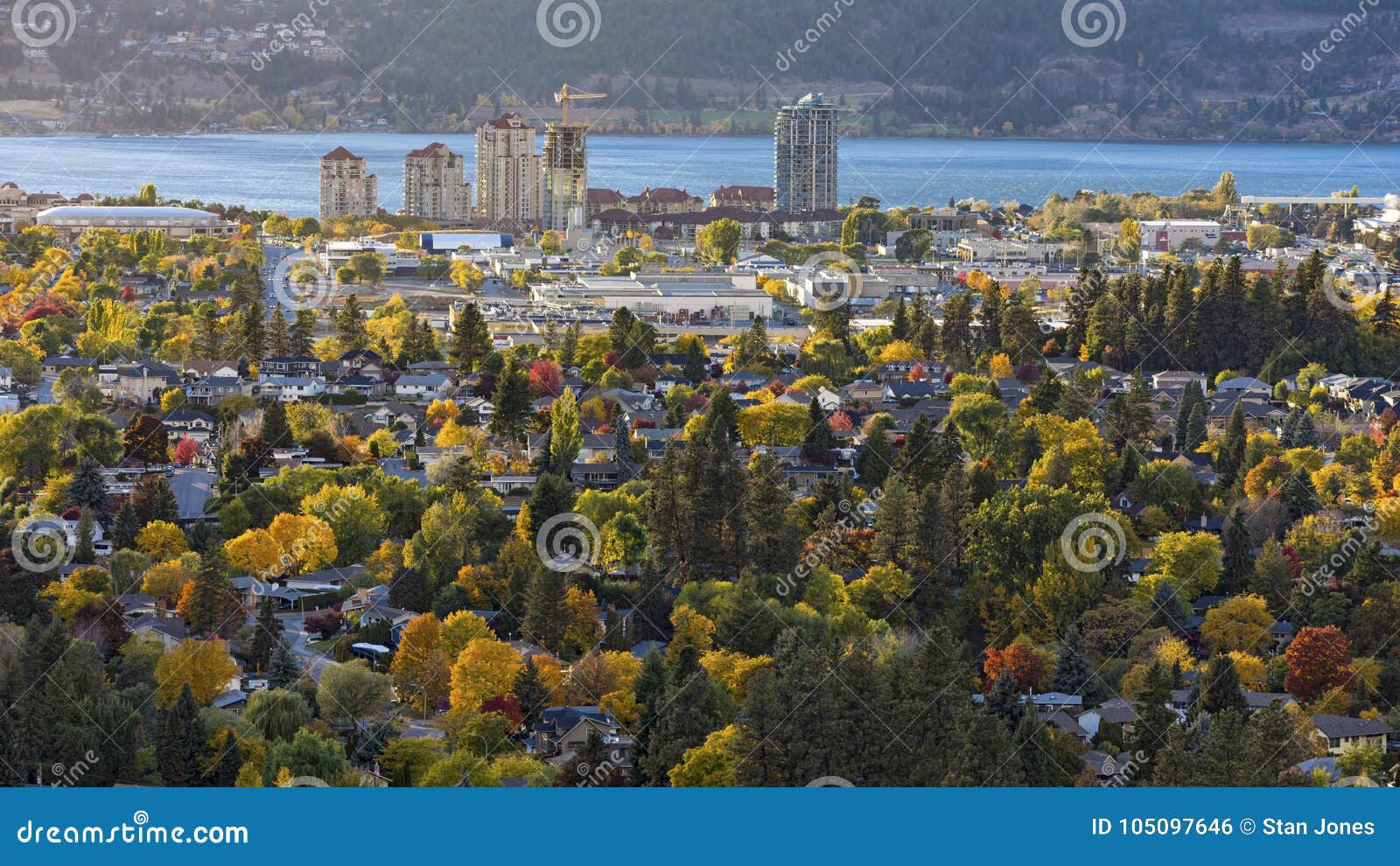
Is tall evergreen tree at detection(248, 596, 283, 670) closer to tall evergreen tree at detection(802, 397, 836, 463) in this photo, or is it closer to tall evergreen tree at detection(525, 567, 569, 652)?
tall evergreen tree at detection(525, 567, 569, 652)

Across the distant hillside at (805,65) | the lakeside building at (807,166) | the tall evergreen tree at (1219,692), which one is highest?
the distant hillside at (805,65)

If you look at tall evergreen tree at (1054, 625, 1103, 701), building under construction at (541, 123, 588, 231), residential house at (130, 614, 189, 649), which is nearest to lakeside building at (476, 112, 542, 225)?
building under construction at (541, 123, 588, 231)

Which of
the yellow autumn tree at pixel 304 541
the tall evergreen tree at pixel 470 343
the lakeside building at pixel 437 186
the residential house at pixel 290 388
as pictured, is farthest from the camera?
the lakeside building at pixel 437 186

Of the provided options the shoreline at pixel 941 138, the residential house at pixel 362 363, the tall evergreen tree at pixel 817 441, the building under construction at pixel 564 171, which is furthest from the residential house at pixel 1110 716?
the shoreline at pixel 941 138

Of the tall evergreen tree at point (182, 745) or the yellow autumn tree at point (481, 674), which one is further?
the yellow autumn tree at point (481, 674)

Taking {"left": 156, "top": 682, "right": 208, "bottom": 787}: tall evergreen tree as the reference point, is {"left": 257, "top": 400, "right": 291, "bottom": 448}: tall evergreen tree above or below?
above

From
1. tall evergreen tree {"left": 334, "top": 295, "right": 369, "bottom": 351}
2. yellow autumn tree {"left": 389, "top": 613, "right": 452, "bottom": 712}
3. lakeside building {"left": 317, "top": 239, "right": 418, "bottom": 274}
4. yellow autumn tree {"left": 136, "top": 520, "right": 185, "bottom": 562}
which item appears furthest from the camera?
lakeside building {"left": 317, "top": 239, "right": 418, "bottom": 274}

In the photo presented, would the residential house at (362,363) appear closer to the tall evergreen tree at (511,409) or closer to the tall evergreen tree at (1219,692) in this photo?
the tall evergreen tree at (511,409)

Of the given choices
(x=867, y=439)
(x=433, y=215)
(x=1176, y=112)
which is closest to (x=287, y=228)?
(x=433, y=215)

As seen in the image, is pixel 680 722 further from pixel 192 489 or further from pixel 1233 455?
pixel 1233 455
